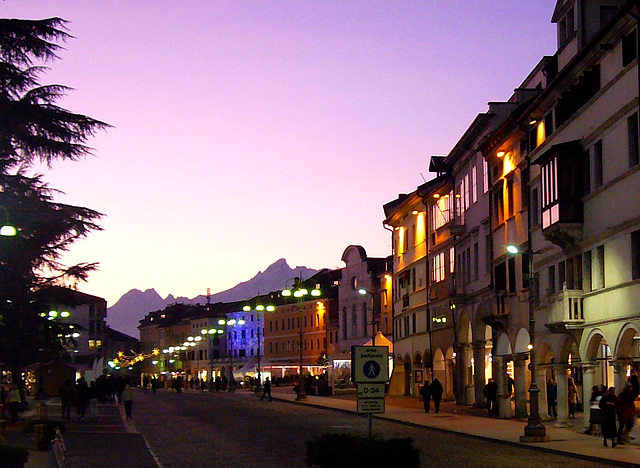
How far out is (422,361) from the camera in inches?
2817

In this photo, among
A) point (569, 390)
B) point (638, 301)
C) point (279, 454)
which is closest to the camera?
point (279, 454)

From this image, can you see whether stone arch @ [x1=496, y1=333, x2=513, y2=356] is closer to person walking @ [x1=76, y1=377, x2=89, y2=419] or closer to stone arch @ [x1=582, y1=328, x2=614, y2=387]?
stone arch @ [x1=582, y1=328, x2=614, y2=387]

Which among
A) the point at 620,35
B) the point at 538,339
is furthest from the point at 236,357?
the point at 620,35

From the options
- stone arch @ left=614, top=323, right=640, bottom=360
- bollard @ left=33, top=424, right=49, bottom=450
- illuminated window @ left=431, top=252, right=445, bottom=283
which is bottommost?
bollard @ left=33, top=424, right=49, bottom=450

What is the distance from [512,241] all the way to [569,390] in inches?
335

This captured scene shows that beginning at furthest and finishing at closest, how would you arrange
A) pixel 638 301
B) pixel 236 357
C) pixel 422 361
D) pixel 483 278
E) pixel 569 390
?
1. pixel 236 357
2. pixel 422 361
3. pixel 483 278
4. pixel 569 390
5. pixel 638 301

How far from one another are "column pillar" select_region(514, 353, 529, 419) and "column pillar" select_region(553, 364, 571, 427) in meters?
5.70

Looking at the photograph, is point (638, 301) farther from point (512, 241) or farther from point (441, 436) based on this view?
point (512, 241)

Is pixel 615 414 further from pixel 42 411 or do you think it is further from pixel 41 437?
pixel 42 411

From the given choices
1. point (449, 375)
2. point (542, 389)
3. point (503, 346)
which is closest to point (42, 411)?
point (542, 389)

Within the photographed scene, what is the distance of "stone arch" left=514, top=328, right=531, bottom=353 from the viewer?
45188 millimetres

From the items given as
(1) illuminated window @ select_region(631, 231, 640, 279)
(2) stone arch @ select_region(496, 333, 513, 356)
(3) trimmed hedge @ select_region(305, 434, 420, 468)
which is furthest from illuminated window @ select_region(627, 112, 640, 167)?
(2) stone arch @ select_region(496, 333, 513, 356)

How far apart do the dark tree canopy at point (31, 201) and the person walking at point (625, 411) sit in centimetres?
1710

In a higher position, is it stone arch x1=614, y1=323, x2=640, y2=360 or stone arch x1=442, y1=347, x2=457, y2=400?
stone arch x1=614, y1=323, x2=640, y2=360
